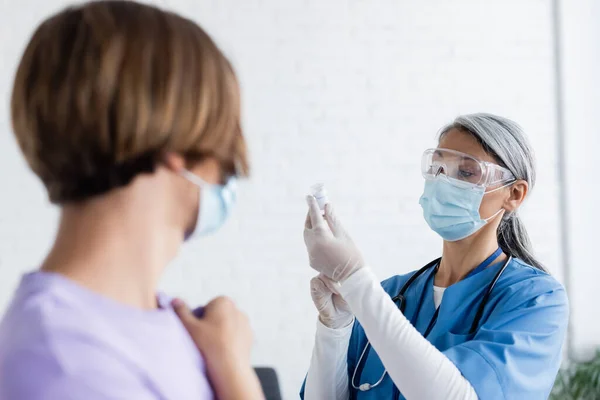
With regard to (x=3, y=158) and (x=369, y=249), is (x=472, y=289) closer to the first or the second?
(x=369, y=249)

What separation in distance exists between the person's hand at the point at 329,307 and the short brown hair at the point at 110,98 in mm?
922

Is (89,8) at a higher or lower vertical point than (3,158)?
higher

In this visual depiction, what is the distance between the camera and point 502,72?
2.73 meters

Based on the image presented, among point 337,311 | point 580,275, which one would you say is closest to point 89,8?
point 337,311

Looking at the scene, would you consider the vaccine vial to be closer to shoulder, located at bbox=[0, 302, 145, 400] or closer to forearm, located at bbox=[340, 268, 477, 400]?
forearm, located at bbox=[340, 268, 477, 400]

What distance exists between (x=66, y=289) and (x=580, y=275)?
268 centimetres

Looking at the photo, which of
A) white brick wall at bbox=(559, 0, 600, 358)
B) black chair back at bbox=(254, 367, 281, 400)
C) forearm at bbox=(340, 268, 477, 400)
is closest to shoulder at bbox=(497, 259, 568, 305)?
forearm at bbox=(340, 268, 477, 400)

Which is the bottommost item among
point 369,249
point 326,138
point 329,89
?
point 369,249

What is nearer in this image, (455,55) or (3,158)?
(3,158)

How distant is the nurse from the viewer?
4.17 feet

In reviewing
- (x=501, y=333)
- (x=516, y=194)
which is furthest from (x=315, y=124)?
(x=501, y=333)

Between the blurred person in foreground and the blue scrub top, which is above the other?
the blurred person in foreground

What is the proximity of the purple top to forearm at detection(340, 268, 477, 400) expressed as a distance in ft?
2.09

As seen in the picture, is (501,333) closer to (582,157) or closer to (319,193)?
(319,193)
